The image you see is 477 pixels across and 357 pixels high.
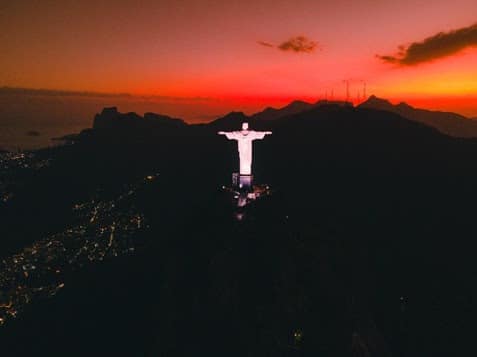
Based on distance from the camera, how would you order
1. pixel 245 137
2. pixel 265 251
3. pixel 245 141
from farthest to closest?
pixel 245 141 → pixel 245 137 → pixel 265 251

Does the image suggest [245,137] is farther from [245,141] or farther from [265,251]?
[265,251]

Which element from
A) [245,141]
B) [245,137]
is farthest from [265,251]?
[245,137]

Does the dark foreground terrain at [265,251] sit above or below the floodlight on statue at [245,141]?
below

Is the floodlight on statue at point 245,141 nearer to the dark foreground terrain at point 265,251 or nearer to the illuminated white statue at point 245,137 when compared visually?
the illuminated white statue at point 245,137

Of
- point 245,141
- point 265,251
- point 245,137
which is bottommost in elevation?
point 265,251

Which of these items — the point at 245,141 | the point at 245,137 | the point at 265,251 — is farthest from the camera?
the point at 245,141

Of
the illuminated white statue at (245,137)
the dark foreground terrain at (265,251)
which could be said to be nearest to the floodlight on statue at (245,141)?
the illuminated white statue at (245,137)

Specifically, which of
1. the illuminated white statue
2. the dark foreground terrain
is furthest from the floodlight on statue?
the dark foreground terrain

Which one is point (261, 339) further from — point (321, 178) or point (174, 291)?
point (321, 178)
